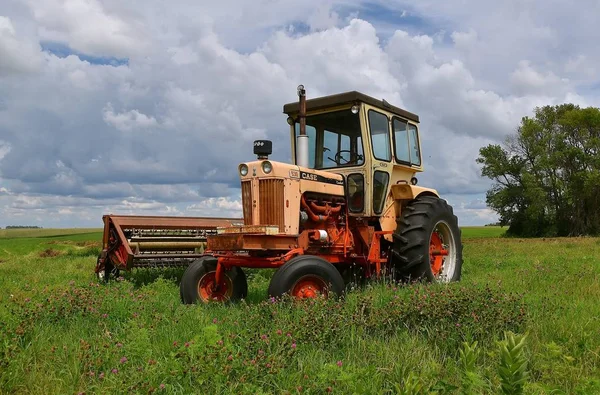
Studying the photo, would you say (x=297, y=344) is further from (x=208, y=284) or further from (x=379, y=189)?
(x=379, y=189)

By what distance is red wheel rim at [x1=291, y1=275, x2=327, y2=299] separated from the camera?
567 cm

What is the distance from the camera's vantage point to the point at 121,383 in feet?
10.2

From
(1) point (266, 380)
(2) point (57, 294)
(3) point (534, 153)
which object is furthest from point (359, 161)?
(3) point (534, 153)

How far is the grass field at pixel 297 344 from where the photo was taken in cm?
327

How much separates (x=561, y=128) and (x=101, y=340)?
41172 mm

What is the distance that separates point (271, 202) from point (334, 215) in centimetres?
123

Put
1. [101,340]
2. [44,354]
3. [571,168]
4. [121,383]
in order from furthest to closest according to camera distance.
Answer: [571,168] < [101,340] < [44,354] < [121,383]

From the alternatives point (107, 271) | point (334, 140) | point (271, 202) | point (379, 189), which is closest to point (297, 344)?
point (271, 202)

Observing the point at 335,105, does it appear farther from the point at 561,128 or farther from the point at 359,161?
the point at 561,128

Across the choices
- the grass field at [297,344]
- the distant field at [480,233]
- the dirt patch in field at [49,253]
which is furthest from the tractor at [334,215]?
the distant field at [480,233]

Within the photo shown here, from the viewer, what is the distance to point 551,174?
1479 inches

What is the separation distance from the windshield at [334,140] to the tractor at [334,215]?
0.02 m

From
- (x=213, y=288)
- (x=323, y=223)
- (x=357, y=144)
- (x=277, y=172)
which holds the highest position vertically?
(x=357, y=144)

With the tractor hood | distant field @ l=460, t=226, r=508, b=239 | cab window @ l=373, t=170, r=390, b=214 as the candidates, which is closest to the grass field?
the tractor hood
